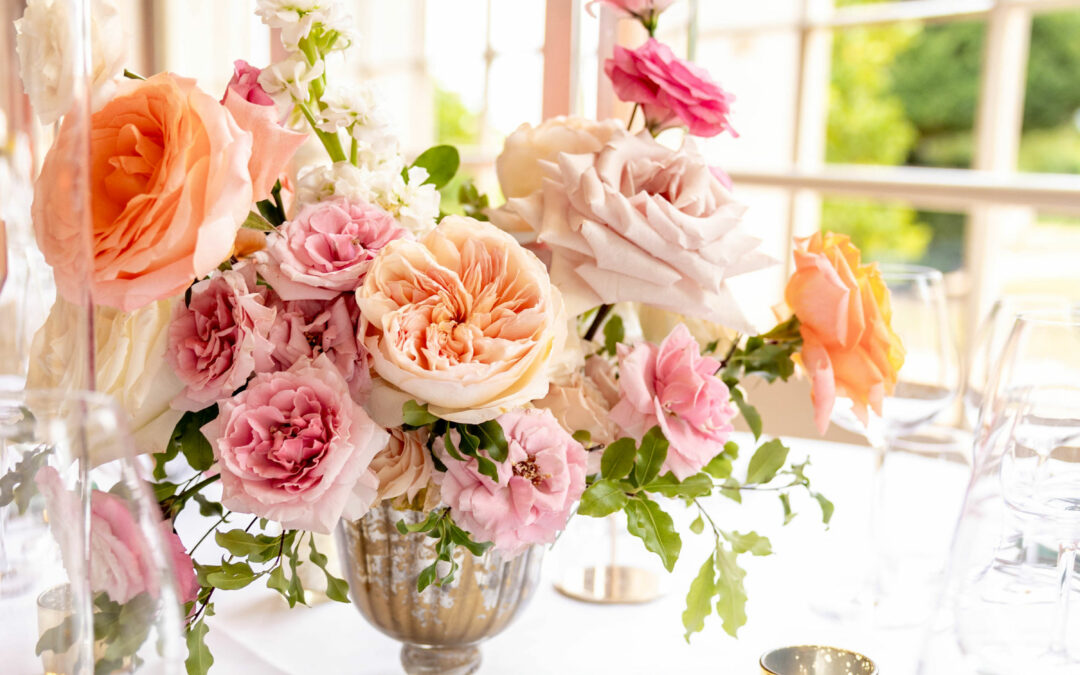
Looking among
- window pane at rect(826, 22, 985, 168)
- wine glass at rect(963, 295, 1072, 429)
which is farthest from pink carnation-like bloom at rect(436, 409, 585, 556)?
window pane at rect(826, 22, 985, 168)

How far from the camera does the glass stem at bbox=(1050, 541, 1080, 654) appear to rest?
1.41 ft

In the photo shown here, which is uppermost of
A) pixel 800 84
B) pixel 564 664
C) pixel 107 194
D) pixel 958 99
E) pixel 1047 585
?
pixel 958 99

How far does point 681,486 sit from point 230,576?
0.24 meters

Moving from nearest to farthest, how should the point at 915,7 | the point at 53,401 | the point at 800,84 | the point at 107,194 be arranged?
the point at 53,401, the point at 107,194, the point at 915,7, the point at 800,84

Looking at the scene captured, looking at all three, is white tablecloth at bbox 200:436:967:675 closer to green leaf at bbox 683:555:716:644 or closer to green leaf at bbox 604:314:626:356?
green leaf at bbox 683:555:716:644

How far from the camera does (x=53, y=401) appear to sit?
0.31m

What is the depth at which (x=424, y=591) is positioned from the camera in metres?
0.59

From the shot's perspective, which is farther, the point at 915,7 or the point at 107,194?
the point at 915,7

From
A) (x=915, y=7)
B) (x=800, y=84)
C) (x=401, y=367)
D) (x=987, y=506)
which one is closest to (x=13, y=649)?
(x=401, y=367)

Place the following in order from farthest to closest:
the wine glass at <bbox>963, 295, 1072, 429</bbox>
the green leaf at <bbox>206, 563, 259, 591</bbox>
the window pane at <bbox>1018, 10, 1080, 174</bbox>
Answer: the window pane at <bbox>1018, 10, 1080, 174</bbox> < the wine glass at <bbox>963, 295, 1072, 429</bbox> < the green leaf at <bbox>206, 563, 259, 591</bbox>

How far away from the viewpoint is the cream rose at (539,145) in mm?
626

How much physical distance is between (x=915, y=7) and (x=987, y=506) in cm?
292

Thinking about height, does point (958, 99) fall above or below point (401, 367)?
above

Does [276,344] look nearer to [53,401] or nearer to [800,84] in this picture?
[53,401]
